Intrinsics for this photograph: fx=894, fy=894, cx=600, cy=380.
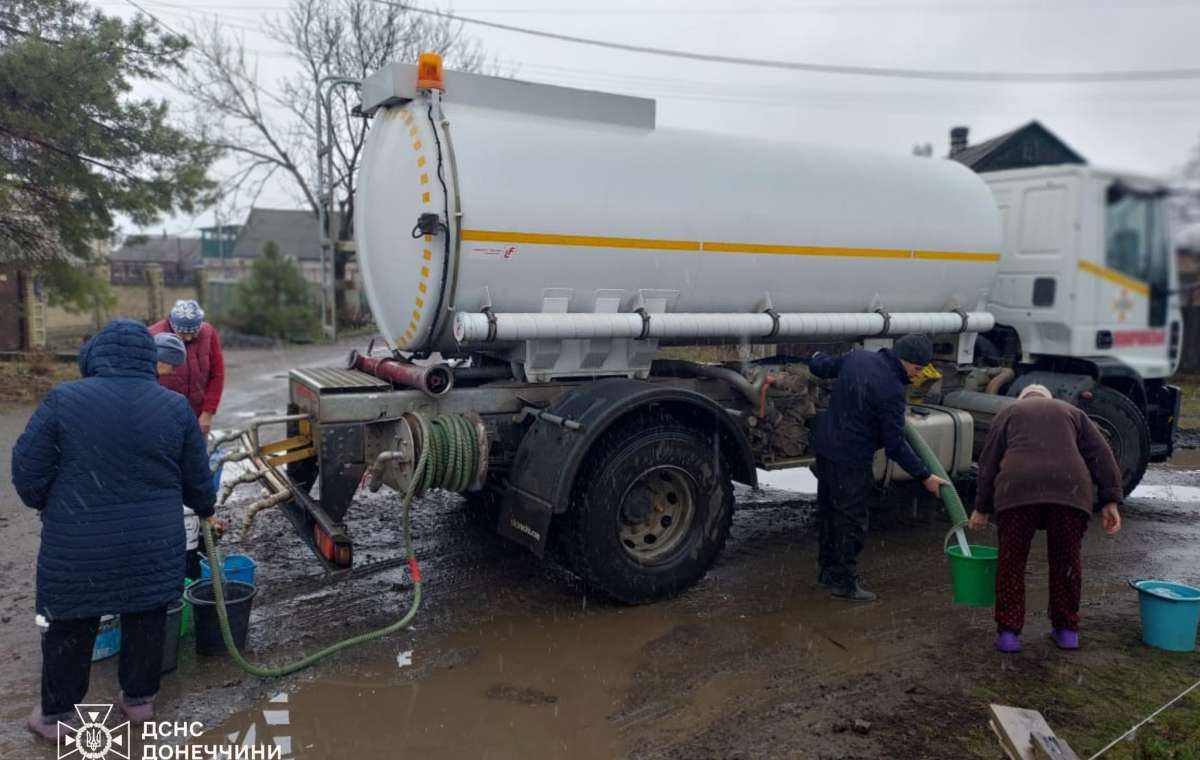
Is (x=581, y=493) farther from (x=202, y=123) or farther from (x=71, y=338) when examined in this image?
(x=202, y=123)

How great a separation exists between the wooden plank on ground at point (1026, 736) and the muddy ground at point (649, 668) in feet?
0.63

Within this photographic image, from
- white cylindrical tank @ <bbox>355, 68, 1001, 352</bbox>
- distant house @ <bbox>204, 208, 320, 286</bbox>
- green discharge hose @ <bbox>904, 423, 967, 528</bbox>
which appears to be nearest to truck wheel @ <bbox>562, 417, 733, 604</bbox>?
white cylindrical tank @ <bbox>355, 68, 1001, 352</bbox>

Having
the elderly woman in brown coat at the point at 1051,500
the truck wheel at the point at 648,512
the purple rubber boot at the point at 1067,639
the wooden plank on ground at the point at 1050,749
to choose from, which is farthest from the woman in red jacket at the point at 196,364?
the purple rubber boot at the point at 1067,639

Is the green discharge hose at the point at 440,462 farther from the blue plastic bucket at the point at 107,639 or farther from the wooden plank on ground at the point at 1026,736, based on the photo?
the wooden plank on ground at the point at 1026,736

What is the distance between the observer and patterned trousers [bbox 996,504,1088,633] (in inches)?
182

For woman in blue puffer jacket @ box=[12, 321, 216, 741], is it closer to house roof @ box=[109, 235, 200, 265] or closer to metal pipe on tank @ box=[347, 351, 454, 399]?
metal pipe on tank @ box=[347, 351, 454, 399]

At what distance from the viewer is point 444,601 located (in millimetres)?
5340

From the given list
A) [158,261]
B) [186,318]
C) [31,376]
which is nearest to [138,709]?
[186,318]

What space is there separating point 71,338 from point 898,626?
70.6 ft

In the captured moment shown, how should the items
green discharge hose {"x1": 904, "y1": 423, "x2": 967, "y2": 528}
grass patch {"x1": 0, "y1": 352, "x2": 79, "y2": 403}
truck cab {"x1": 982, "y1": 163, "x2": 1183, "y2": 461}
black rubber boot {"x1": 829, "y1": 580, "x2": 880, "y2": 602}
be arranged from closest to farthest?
green discharge hose {"x1": 904, "y1": 423, "x2": 967, "y2": 528} → black rubber boot {"x1": 829, "y1": 580, "x2": 880, "y2": 602} → truck cab {"x1": 982, "y1": 163, "x2": 1183, "y2": 461} → grass patch {"x1": 0, "y1": 352, "x2": 79, "y2": 403}

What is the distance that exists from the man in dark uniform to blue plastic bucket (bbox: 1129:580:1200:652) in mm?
1196

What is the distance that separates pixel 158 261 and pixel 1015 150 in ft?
164

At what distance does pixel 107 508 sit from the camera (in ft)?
11.9

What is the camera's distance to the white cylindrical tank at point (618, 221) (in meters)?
4.98
